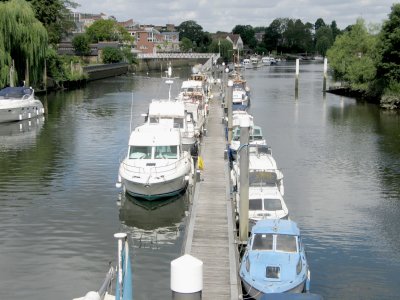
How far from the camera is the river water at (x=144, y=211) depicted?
22.3m

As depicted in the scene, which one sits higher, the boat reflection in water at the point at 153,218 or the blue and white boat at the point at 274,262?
the blue and white boat at the point at 274,262

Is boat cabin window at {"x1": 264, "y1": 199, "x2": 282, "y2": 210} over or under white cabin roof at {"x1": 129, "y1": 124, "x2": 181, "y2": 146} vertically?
under

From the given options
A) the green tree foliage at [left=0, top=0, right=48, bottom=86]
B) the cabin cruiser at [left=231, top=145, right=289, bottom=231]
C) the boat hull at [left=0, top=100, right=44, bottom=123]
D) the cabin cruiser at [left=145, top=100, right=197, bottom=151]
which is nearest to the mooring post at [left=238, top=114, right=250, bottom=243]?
the cabin cruiser at [left=231, top=145, right=289, bottom=231]

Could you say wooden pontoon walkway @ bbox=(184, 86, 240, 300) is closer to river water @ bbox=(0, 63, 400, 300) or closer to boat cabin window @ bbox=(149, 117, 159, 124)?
river water @ bbox=(0, 63, 400, 300)

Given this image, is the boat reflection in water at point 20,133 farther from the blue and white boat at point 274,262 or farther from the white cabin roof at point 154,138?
the blue and white boat at point 274,262

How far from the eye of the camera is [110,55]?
6014 inches

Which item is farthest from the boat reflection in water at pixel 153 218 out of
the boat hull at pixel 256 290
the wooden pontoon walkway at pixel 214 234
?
the boat hull at pixel 256 290

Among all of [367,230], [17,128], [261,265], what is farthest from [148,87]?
[261,265]

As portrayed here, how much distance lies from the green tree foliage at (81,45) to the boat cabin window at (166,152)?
119m

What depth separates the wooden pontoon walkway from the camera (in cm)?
1878

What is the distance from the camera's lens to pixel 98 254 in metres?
24.4

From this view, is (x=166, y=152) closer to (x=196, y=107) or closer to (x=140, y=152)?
(x=140, y=152)

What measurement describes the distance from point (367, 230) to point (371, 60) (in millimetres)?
62369

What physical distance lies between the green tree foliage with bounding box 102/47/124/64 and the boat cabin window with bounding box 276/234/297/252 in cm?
13657
